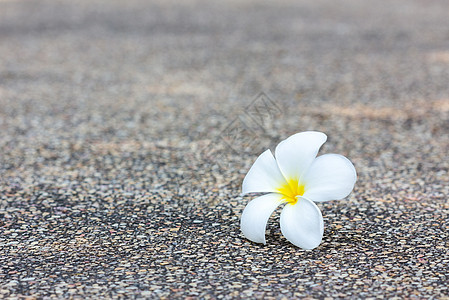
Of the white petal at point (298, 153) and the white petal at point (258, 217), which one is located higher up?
the white petal at point (298, 153)

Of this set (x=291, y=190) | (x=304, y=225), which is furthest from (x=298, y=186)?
(x=304, y=225)

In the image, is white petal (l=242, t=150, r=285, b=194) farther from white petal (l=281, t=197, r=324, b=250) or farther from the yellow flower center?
white petal (l=281, t=197, r=324, b=250)

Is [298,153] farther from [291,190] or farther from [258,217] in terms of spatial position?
[258,217]

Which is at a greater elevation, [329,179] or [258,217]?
[329,179]

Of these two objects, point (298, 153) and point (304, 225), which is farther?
point (298, 153)

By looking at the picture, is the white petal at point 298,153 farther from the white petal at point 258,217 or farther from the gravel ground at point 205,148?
the gravel ground at point 205,148

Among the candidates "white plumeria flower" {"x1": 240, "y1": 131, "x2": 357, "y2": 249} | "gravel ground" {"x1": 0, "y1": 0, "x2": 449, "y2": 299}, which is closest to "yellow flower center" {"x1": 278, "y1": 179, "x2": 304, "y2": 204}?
"white plumeria flower" {"x1": 240, "y1": 131, "x2": 357, "y2": 249}

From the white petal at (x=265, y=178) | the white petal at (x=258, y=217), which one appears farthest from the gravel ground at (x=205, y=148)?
the white petal at (x=265, y=178)
